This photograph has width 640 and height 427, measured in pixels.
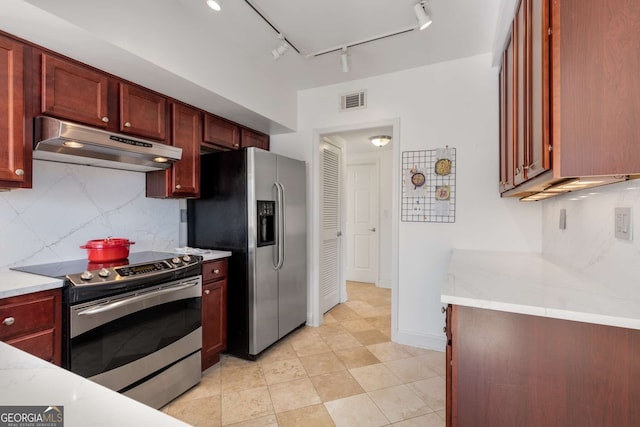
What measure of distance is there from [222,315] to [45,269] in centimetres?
121

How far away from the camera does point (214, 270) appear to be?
2424 millimetres

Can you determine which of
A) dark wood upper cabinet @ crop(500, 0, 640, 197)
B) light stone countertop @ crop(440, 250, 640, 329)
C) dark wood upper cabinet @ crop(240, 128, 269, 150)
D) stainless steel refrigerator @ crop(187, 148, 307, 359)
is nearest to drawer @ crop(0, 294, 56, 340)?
stainless steel refrigerator @ crop(187, 148, 307, 359)

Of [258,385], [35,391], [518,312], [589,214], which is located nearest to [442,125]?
[589,214]

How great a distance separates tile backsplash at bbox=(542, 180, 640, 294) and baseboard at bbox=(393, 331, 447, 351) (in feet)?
3.93

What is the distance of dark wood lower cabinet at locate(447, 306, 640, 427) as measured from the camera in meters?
1.05

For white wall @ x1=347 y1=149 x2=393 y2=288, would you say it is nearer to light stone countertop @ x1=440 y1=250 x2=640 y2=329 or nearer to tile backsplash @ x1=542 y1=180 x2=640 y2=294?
tile backsplash @ x1=542 y1=180 x2=640 y2=294

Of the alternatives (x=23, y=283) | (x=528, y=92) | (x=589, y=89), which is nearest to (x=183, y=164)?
(x=23, y=283)

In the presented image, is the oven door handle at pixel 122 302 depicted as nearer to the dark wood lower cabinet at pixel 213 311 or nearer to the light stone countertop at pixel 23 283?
the light stone countertop at pixel 23 283

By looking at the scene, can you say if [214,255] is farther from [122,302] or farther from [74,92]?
[74,92]

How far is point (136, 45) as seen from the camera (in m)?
1.78

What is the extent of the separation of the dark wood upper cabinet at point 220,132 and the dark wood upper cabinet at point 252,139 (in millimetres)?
76

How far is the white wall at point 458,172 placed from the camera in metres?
2.56

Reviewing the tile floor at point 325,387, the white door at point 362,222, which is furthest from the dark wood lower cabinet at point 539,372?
the white door at point 362,222

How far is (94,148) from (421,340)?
2939mm
